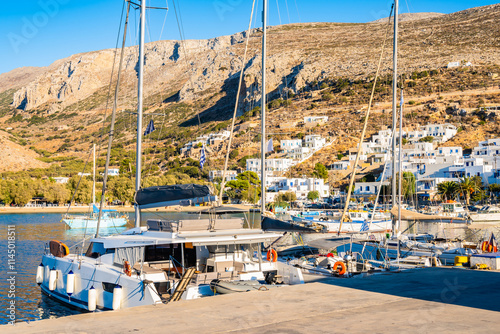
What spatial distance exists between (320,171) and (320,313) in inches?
3900

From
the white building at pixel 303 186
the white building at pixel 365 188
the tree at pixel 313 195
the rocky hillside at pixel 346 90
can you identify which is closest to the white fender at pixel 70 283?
the white building at pixel 365 188

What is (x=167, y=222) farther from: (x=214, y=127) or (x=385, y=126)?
(x=214, y=127)

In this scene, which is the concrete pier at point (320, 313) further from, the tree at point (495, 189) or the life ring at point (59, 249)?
the tree at point (495, 189)

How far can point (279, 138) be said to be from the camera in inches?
5468

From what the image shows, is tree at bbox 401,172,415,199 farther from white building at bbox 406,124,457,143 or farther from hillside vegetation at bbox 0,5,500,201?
A: white building at bbox 406,124,457,143

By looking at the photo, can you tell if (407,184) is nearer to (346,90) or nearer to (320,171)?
(320,171)

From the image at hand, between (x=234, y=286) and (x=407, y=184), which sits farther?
(x=407, y=184)

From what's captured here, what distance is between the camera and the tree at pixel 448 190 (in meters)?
83.2

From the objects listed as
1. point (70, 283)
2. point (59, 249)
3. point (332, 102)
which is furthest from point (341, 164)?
point (70, 283)

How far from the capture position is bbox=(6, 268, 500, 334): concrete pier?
8.59 meters

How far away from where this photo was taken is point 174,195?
50.7ft

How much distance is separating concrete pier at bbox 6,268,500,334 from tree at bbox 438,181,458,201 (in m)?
75.3

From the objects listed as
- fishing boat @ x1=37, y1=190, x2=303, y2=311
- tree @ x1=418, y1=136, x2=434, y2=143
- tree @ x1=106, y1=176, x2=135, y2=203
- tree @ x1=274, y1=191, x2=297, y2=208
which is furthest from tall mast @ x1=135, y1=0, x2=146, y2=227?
tree @ x1=418, y1=136, x2=434, y2=143

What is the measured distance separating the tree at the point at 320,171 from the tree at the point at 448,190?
88.3 feet
